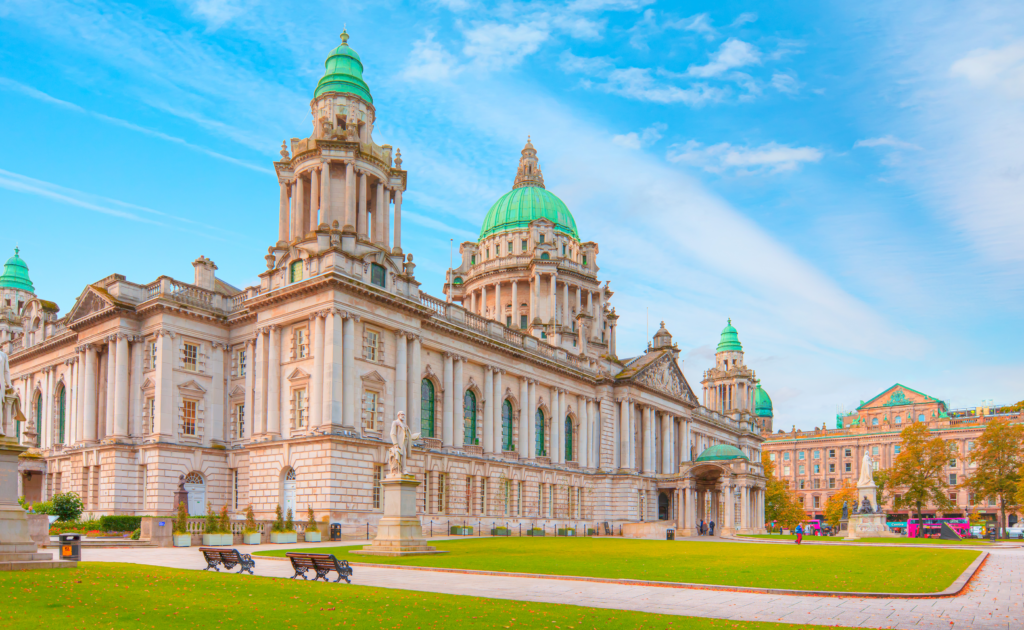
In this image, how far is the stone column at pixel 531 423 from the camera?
209 feet

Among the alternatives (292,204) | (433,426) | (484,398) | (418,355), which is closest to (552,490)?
(484,398)

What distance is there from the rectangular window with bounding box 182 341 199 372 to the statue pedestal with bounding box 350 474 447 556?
24.0 m

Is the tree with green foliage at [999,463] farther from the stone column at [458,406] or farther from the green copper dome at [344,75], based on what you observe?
the green copper dome at [344,75]

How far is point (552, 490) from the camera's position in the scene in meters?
65.9

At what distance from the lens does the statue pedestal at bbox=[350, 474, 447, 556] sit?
30.0m

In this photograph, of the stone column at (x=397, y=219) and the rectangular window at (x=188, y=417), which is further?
the stone column at (x=397, y=219)

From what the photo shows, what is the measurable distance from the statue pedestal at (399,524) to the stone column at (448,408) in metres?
23.3

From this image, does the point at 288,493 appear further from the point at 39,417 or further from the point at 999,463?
the point at 999,463


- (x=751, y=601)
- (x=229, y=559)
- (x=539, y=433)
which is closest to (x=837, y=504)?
(x=539, y=433)

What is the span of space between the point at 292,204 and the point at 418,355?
14.0 m

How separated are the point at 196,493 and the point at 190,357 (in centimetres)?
821

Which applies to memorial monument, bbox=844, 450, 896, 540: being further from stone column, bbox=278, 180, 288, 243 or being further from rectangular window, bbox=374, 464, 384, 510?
stone column, bbox=278, 180, 288, 243

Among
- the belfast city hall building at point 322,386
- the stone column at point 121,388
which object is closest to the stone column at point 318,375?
the belfast city hall building at point 322,386

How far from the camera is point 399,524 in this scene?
99.1ft
